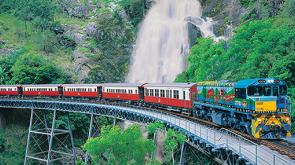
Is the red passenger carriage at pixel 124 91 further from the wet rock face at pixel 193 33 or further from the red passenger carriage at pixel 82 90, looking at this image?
the wet rock face at pixel 193 33

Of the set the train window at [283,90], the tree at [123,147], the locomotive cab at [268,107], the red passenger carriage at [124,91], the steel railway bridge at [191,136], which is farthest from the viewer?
the red passenger carriage at [124,91]

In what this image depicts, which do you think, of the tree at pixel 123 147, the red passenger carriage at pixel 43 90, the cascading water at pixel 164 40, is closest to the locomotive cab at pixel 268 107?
the tree at pixel 123 147

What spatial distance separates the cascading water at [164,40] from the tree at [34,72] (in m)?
16.2

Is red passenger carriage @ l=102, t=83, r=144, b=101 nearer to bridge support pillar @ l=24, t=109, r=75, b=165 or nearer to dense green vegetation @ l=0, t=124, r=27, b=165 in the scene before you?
bridge support pillar @ l=24, t=109, r=75, b=165

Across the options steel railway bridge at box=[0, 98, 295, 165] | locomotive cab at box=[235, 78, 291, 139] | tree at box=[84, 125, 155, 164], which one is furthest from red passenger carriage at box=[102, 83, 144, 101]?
tree at box=[84, 125, 155, 164]

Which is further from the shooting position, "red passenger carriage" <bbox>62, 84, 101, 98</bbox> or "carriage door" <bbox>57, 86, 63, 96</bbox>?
"carriage door" <bbox>57, 86, 63, 96</bbox>

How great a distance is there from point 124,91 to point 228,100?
21987 mm

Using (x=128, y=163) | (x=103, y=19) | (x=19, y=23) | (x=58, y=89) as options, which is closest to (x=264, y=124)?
(x=128, y=163)

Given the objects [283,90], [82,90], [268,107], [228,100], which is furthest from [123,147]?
[82,90]

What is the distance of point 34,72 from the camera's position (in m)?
78.2

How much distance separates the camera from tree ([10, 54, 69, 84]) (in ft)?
254

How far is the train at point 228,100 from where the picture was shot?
27172mm

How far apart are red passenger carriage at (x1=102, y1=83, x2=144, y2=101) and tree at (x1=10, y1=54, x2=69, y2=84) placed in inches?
980

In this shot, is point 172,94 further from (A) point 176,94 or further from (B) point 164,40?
(B) point 164,40
